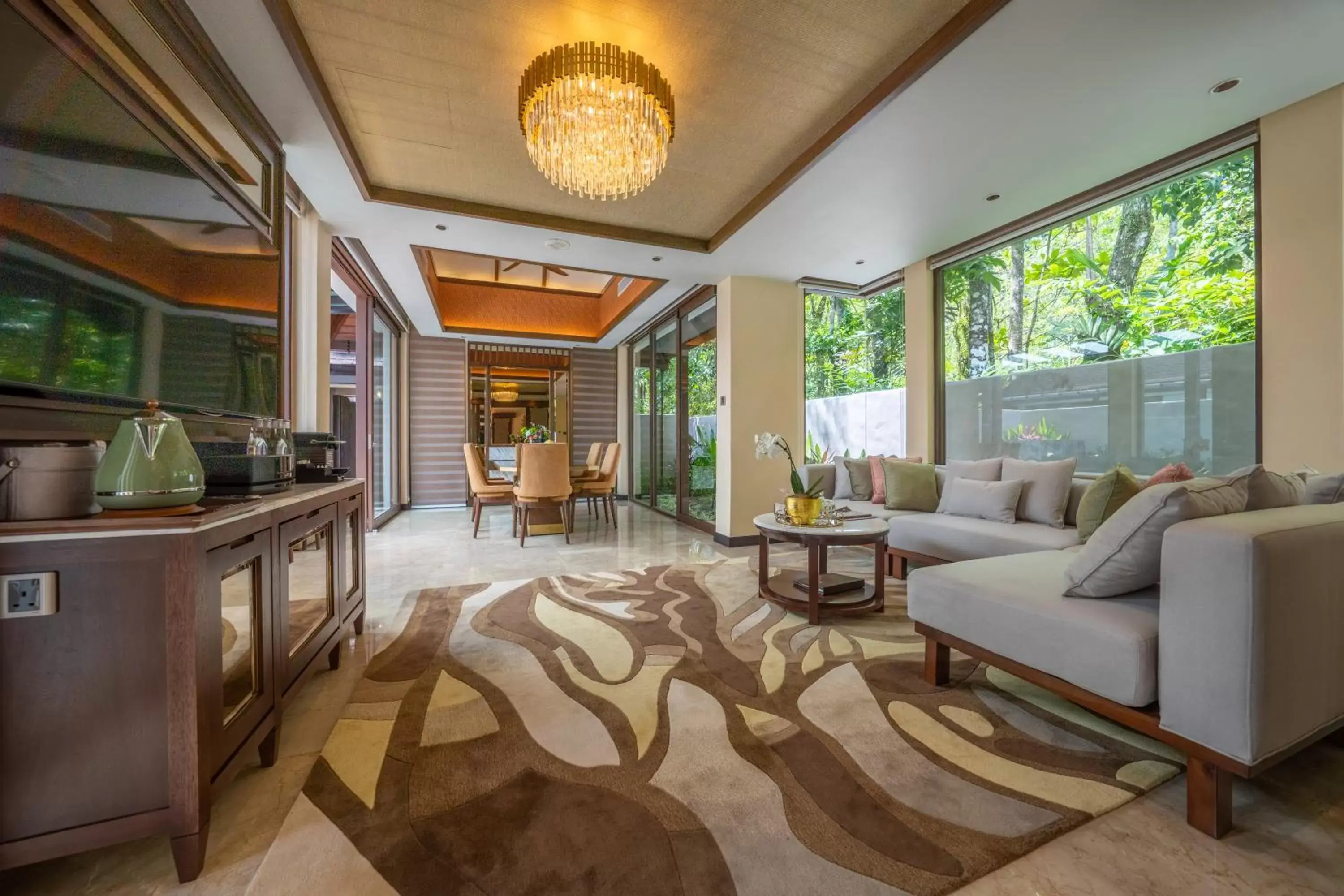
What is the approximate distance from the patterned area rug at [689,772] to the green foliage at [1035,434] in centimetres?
243

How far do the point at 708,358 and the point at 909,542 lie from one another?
9.91ft

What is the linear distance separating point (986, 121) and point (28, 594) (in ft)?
12.8

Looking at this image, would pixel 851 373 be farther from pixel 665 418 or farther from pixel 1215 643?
pixel 1215 643

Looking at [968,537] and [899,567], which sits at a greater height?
[968,537]

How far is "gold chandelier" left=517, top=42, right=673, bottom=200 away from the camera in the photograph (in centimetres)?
220

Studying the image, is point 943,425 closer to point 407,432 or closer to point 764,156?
point 764,156

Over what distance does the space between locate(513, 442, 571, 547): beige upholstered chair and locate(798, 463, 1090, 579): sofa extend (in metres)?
2.71

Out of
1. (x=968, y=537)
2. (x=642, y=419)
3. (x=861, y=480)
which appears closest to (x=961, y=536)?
(x=968, y=537)

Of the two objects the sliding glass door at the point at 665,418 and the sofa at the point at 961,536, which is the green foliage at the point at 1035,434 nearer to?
the sofa at the point at 961,536

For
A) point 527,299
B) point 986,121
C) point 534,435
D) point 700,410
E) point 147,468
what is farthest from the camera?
point 527,299

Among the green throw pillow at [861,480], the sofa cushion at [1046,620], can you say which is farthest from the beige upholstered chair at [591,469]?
the sofa cushion at [1046,620]

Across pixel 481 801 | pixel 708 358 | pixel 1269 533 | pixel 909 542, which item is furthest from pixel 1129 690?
pixel 708 358

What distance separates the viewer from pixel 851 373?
18.9 ft

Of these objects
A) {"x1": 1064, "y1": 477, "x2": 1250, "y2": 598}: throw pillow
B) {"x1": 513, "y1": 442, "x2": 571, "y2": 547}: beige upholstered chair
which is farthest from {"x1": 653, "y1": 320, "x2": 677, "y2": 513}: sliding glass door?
{"x1": 1064, "y1": 477, "x2": 1250, "y2": 598}: throw pillow
